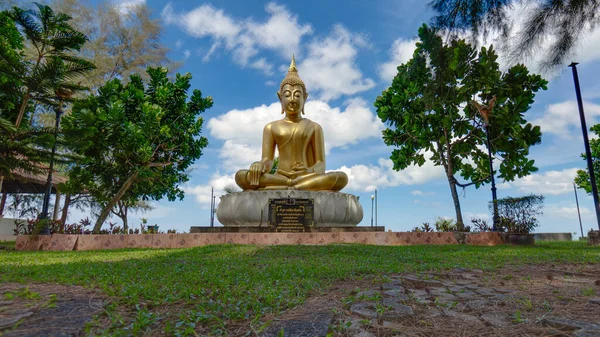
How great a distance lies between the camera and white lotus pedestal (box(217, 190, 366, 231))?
411 inches

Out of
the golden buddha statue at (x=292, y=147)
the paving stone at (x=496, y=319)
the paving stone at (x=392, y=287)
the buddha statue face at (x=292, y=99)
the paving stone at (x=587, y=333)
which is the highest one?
the buddha statue face at (x=292, y=99)

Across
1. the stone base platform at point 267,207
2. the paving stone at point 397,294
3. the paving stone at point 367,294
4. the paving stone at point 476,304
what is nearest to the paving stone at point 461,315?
the paving stone at point 476,304

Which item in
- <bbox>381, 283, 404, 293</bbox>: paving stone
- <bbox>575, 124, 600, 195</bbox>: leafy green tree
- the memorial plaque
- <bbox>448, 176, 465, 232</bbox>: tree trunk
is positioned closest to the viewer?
<bbox>381, 283, 404, 293</bbox>: paving stone

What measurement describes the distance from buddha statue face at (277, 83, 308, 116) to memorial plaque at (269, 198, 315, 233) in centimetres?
376

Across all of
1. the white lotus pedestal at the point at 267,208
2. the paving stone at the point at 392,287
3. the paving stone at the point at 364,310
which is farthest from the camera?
the white lotus pedestal at the point at 267,208

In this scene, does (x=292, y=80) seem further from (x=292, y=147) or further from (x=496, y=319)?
(x=496, y=319)

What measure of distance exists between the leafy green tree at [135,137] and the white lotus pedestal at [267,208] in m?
3.75

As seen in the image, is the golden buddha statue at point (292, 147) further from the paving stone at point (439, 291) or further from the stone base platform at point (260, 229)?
the paving stone at point (439, 291)

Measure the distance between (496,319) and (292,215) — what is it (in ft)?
25.5

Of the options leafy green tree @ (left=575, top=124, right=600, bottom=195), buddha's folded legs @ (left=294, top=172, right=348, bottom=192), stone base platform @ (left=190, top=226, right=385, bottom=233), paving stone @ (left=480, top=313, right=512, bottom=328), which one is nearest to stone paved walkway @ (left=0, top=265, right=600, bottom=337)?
paving stone @ (left=480, top=313, right=512, bottom=328)

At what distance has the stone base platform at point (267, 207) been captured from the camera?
411 inches

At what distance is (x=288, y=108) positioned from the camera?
41.1ft

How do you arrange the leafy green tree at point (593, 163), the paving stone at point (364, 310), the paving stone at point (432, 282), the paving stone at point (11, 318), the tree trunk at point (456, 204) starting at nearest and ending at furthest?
the paving stone at point (11, 318)
the paving stone at point (364, 310)
the paving stone at point (432, 282)
the tree trunk at point (456, 204)
the leafy green tree at point (593, 163)

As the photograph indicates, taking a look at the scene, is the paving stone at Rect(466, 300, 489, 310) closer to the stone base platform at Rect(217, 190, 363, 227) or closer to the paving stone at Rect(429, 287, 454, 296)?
the paving stone at Rect(429, 287, 454, 296)
